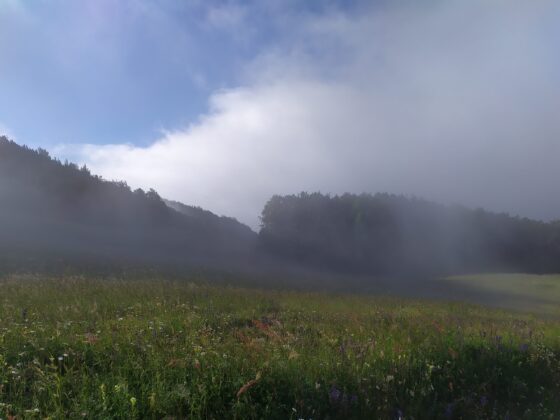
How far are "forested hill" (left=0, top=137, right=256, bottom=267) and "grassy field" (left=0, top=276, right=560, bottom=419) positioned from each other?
35.0m

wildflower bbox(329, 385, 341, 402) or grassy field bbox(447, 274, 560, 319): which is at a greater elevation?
wildflower bbox(329, 385, 341, 402)

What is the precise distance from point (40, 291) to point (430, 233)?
6315cm

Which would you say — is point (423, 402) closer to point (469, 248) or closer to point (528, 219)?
point (469, 248)

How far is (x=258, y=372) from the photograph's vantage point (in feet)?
13.3

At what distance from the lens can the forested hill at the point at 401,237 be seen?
5916 centimetres

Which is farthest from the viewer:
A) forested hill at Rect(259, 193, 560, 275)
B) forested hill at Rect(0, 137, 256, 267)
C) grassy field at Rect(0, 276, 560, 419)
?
forested hill at Rect(259, 193, 560, 275)

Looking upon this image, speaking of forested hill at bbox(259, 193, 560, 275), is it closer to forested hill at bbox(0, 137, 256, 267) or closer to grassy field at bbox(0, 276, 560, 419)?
forested hill at bbox(0, 137, 256, 267)

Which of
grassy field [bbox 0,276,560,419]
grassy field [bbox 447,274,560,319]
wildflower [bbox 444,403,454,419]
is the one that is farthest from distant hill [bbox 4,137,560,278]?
wildflower [bbox 444,403,454,419]

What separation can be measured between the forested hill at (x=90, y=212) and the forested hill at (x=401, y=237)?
9904mm

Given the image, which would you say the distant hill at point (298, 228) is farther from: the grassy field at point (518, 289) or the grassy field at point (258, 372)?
the grassy field at point (258, 372)

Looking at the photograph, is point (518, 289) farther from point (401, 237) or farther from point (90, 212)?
point (90, 212)

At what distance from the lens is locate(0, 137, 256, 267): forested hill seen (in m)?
43.2

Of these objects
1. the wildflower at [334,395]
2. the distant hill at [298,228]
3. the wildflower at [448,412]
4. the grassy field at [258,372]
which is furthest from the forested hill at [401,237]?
the wildflower at [334,395]

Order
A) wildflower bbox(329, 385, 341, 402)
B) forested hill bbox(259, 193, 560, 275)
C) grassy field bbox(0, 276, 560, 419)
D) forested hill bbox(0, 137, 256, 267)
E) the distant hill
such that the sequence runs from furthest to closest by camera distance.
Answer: forested hill bbox(259, 193, 560, 275), the distant hill, forested hill bbox(0, 137, 256, 267), wildflower bbox(329, 385, 341, 402), grassy field bbox(0, 276, 560, 419)
